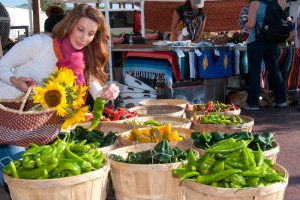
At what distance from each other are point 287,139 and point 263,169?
12.0 feet

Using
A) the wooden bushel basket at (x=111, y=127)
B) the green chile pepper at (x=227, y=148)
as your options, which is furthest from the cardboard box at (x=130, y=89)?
the green chile pepper at (x=227, y=148)

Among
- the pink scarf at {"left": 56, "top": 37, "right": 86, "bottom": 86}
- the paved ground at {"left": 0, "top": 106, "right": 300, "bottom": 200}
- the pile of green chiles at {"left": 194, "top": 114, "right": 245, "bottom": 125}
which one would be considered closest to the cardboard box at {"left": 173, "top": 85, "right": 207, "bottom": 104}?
the paved ground at {"left": 0, "top": 106, "right": 300, "bottom": 200}

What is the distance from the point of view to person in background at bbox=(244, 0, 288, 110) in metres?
8.05

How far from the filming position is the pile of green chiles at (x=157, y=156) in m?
3.43

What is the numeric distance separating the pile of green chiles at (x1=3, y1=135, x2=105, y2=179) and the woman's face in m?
1.01

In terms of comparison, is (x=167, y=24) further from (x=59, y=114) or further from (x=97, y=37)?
(x=59, y=114)

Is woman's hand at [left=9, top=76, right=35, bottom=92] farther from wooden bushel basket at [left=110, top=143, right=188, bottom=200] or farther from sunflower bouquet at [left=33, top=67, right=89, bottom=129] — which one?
wooden bushel basket at [left=110, top=143, right=188, bottom=200]

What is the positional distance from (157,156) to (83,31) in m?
1.35

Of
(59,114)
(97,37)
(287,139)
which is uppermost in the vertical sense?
(97,37)

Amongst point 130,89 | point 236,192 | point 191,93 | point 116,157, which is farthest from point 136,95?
point 236,192

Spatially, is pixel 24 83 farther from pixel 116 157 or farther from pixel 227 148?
pixel 227 148

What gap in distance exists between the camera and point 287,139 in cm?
Result: 655

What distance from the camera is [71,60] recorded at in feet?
12.9

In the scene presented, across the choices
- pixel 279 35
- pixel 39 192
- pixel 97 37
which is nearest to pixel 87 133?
pixel 97 37
